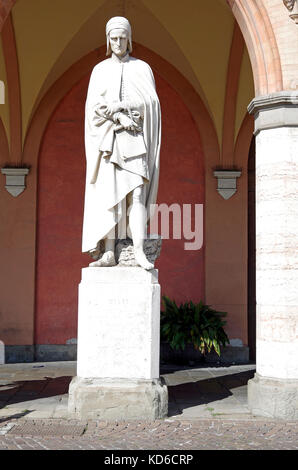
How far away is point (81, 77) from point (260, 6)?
4372 millimetres

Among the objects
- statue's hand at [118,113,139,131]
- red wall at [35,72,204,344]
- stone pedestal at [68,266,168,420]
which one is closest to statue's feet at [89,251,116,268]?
stone pedestal at [68,266,168,420]

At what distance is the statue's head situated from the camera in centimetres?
486

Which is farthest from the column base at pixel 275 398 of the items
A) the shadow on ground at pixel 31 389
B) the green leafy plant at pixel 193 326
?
the green leafy plant at pixel 193 326

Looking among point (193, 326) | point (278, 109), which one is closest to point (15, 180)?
point (193, 326)

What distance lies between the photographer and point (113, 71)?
16.2 ft

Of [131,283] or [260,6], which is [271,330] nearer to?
[131,283]

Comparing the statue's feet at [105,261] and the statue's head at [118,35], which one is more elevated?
the statue's head at [118,35]

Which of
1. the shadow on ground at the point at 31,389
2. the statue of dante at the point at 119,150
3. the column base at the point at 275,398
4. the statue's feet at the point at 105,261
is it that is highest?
the statue of dante at the point at 119,150

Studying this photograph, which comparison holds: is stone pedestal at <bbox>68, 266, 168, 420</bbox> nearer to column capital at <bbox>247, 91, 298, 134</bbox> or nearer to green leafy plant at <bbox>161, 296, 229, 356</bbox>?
column capital at <bbox>247, 91, 298, 134</bbox>

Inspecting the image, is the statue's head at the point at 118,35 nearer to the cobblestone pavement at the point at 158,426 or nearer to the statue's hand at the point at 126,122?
the statue's hand at the point at 126,122

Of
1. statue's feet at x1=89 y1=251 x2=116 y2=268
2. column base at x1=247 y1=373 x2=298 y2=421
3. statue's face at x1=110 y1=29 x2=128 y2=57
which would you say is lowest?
column base at x1=247 y1=373 x2=298 y2=421

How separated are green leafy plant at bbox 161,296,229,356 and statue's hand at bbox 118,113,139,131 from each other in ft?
13.8

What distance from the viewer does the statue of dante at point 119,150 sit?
4.79 m

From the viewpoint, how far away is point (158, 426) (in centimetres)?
450
